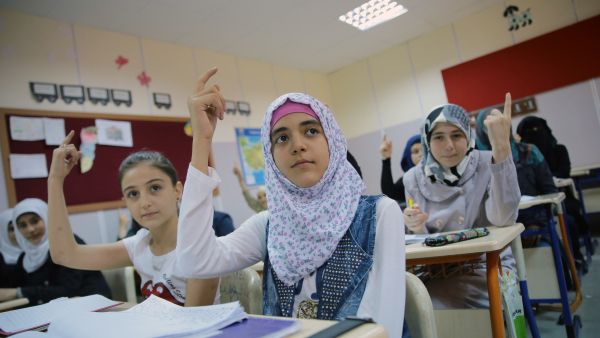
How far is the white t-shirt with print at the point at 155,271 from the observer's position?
1293mm

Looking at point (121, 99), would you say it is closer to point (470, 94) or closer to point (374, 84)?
point (374, 84)

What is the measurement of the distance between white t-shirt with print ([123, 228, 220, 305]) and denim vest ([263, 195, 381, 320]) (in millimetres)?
336

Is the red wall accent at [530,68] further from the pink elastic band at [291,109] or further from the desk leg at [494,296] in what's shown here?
the pink elastic band at [291,109]

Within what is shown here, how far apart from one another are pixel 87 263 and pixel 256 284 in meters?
0.71

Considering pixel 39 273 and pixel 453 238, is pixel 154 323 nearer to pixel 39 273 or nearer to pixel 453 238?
pixel 453 238

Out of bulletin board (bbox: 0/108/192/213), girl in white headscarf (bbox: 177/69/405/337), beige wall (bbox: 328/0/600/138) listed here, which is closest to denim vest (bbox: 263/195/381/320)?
girl in white headscarf (bbox: 177/69/405/337)

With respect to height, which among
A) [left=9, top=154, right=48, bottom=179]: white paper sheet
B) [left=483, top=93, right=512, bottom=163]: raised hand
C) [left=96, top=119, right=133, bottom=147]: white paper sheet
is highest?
[left=96, top=119, right=133, bottom=147]: white paper sheet

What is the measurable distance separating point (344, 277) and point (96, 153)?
330 cm

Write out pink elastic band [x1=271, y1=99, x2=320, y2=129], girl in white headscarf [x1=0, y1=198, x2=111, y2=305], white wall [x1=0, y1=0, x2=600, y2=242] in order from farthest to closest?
white wall [x1=0, y1=0, x2=600, y2=242]
girl in white headscarf [x1=0, y1=198, x2=111, y2=305]
pink elastic band [x1=271, y1=99, x2=320, y2=129]

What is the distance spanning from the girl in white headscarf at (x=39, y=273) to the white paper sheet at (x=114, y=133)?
1.09 metres

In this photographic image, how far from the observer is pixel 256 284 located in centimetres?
112

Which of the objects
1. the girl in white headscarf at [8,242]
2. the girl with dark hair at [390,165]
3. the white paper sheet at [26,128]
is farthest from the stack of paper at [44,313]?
the white paper sheet at [26,128]

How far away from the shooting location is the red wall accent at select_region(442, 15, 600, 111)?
4480 mm

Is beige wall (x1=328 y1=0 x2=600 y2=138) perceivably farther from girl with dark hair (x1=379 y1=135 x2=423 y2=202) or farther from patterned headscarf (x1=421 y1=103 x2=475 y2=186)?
patterned headscarf (x1=421 y1=103 x2=475 y2=186)
